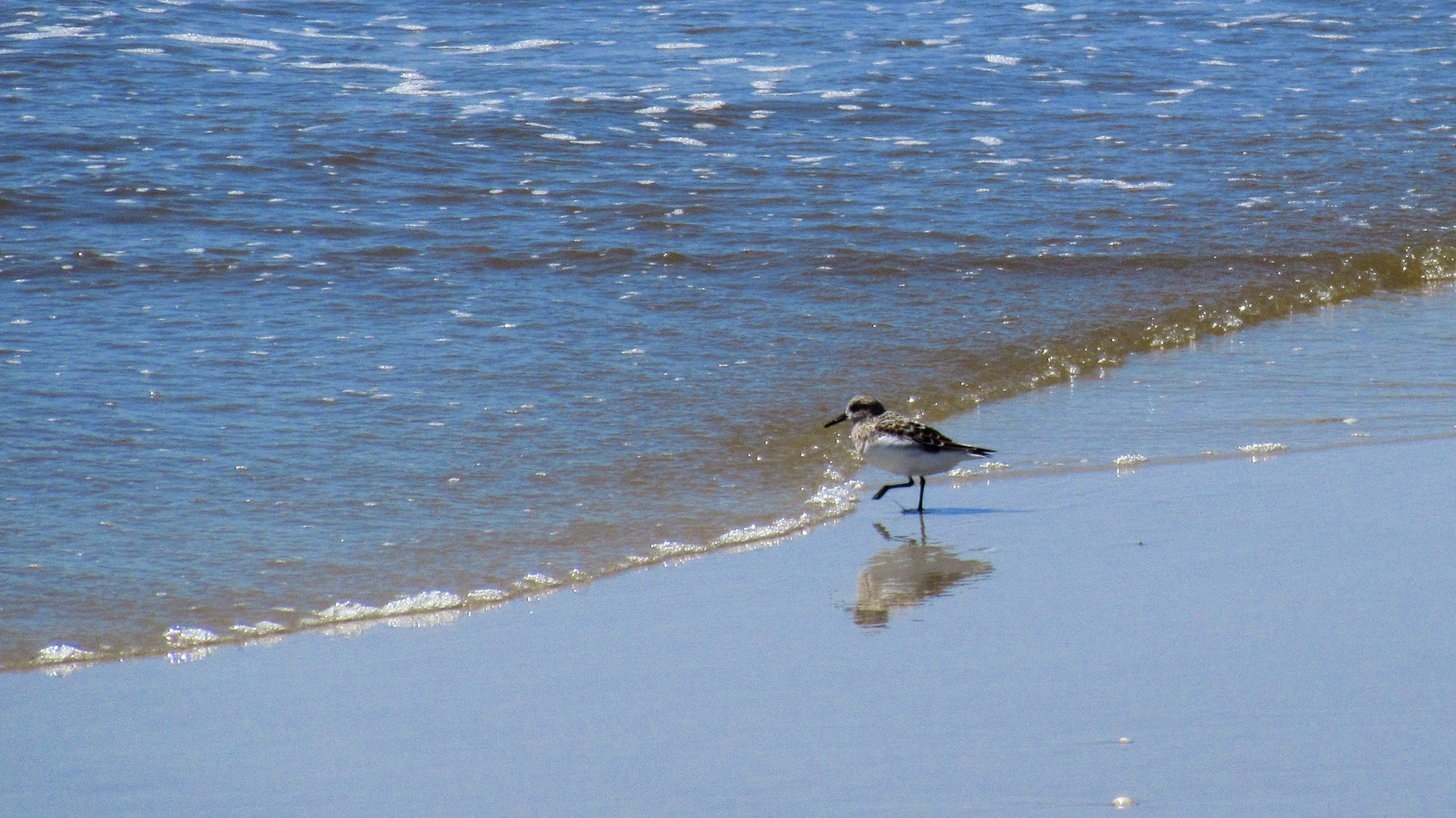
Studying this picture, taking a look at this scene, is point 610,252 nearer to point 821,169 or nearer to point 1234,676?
point 821,169

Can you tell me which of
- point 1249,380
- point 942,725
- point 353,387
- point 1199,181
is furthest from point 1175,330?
point 942,725

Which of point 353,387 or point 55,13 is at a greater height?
point 55,13

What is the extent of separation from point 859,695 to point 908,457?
2.08 metres

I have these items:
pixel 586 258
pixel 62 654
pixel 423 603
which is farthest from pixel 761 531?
pixel 586 258

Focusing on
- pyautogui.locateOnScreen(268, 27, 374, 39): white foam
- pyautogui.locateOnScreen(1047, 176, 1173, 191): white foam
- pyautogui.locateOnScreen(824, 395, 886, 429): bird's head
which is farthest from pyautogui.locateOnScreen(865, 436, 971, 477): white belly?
Answer: pyautogui.locateOnScreen(268, 27, 374, 39): white foam

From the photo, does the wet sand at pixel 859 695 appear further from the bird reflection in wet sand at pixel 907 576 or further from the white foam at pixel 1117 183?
the white foam at pixel 1117 183

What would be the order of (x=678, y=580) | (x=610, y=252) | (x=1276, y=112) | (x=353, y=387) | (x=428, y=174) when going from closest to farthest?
(x=678, y=580), (x=353, y=387), (x=610, y=252), (x=428, y=174), (x=1276, y=112)

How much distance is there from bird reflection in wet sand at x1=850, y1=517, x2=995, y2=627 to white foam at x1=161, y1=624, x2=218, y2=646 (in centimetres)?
190

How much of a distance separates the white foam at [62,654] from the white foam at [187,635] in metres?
0.22

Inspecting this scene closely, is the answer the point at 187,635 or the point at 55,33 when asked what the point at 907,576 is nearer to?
the point at 187,635

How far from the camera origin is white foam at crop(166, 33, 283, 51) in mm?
13766

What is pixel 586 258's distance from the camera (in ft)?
31.1

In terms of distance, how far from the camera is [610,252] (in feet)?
31.4

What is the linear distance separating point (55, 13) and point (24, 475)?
Answer: 9328 millimetres
